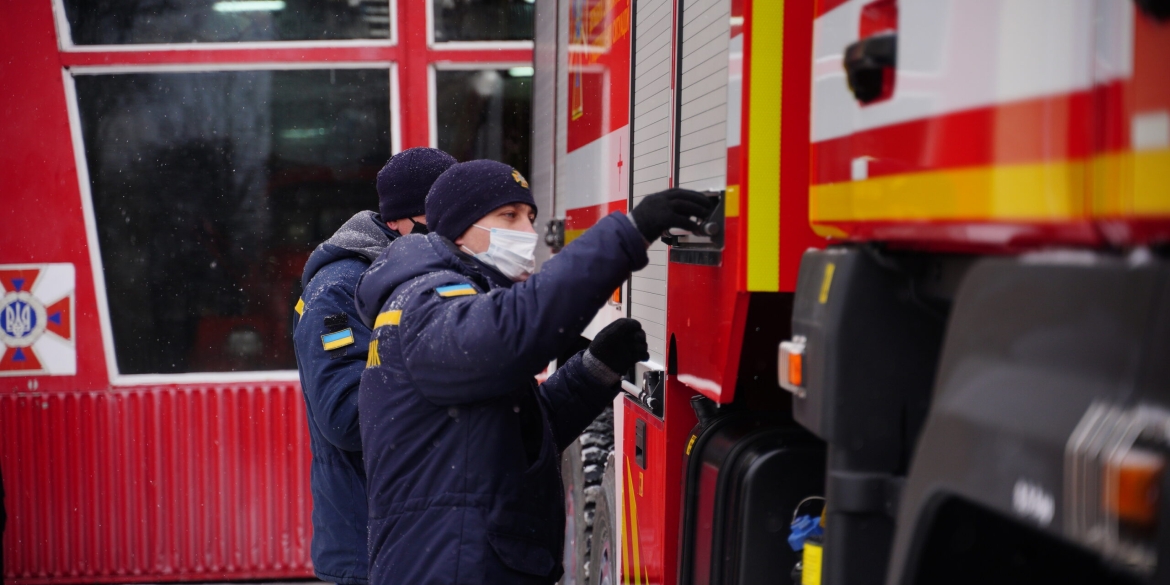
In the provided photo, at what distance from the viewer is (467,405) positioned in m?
2.36

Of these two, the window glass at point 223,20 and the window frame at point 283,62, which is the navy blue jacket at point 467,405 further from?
the window glass at point 223,20

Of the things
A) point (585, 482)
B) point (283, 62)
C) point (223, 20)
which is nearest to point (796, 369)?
point (585, 482)

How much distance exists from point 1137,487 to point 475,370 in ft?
4.71

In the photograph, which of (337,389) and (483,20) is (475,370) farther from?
(483,20)

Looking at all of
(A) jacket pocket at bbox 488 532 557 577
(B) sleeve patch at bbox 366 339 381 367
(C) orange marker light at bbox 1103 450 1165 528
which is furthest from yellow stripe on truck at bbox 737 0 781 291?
(C) orange marker light at bbox 1103 450 1165 528

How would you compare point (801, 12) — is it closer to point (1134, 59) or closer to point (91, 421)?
point (1134, 59)

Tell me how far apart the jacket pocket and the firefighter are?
0.91 meters

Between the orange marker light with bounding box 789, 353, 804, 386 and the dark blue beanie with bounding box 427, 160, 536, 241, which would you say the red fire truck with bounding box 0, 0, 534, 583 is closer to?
the dark blue beanie with bounding box 427, 160, 536, 241

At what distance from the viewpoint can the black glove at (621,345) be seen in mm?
2736

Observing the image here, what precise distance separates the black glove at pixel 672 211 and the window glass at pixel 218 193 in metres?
3.93

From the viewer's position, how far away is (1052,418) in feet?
3.57

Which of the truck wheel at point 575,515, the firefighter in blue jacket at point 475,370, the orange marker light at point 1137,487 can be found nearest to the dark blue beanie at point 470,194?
the firefighter in blue jacket at point 475,370

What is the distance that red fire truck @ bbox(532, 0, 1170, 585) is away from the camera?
1.03m

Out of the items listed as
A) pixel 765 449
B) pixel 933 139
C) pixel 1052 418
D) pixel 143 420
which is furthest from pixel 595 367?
pixel 143 420
